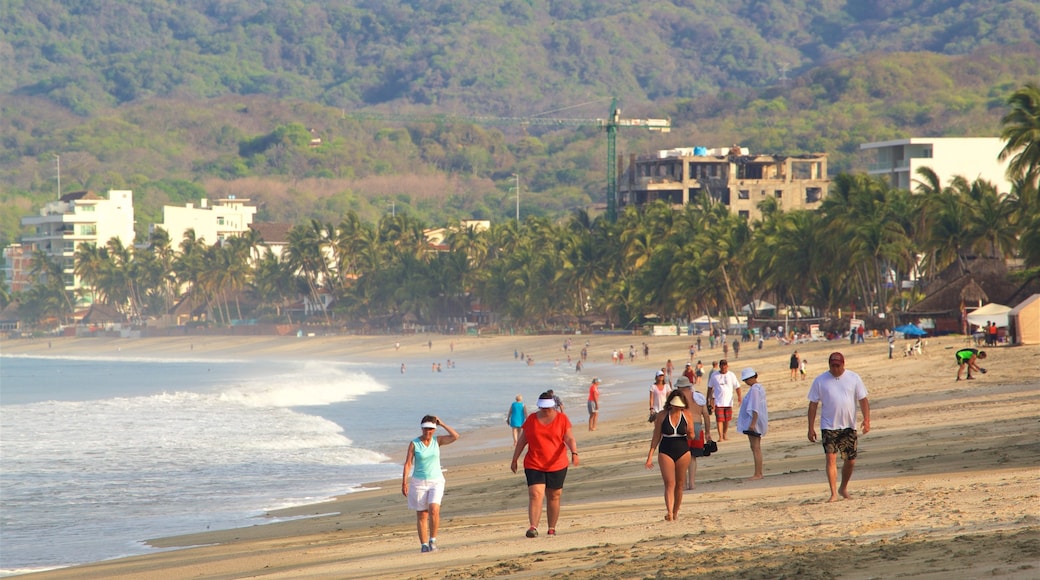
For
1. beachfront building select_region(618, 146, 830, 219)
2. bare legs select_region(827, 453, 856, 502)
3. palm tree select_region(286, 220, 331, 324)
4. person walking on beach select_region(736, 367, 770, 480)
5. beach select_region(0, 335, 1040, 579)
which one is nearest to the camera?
beach select_region(0, 335, 1040, 579)

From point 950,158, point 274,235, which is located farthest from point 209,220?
point 950,158

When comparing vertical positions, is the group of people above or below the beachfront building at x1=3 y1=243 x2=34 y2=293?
below

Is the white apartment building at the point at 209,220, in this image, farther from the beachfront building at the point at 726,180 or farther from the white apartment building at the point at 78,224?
the beachfront building at the point at 726,180

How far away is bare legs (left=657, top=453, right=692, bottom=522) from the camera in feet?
36.0

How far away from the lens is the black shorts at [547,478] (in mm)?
10656

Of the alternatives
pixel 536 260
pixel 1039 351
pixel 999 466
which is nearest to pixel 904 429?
pixel 999 466

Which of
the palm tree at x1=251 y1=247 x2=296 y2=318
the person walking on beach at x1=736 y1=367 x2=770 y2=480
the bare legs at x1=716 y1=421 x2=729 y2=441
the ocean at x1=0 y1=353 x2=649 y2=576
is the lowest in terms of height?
the ocean at x1=0 y1=353 x2=649 y2=576

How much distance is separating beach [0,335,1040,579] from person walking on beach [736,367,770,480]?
0.35 metres

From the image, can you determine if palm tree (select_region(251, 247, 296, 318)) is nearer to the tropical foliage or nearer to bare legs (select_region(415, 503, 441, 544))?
the tropical foliage

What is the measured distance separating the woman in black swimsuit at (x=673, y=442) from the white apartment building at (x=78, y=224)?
491 ft

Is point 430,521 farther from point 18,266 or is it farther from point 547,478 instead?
point 18,266

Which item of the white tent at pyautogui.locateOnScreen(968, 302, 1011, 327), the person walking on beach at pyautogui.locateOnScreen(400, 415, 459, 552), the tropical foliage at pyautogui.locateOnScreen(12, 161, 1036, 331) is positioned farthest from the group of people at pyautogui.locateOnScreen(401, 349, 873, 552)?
the tropical foliage at pyautogui.locateOnScreen(12, 161, 1036, 331)

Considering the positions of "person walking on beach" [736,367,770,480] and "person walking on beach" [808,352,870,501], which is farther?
"person walking on beach" [736,367,770,480]

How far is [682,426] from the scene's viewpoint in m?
11.0
